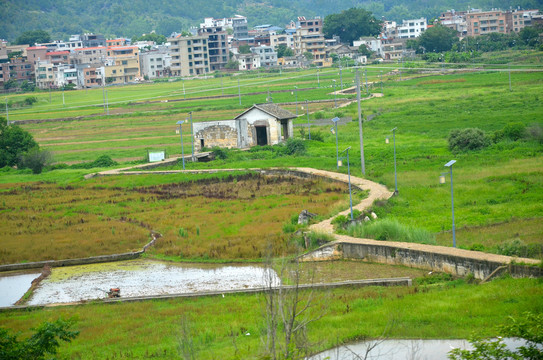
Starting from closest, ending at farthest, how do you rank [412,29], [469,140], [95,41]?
[469,140], [412,29], [95,41]

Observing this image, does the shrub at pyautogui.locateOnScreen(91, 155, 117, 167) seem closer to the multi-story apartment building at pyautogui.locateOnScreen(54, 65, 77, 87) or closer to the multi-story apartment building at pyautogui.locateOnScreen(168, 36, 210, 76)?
the multi-story apartment building at pyautogui.locateOnScreen(54, 65, 77, 87)

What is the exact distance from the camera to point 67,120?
7794 centimetres

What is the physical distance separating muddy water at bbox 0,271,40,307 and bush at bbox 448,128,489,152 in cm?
2184

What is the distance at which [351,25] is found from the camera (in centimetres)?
13988

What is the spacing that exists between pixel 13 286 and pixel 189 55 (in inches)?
4230

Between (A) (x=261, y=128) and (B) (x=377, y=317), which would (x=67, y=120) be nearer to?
(A) (x=261, y=128)

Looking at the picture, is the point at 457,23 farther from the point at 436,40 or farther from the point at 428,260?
the point at 428,260

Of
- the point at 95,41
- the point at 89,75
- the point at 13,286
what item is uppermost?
the point at 95,41

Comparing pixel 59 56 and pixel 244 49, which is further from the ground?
pixel 59 56

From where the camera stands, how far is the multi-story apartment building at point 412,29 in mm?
151125

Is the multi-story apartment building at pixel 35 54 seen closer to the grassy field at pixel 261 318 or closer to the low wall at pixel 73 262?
the low wall at pixel 73 262

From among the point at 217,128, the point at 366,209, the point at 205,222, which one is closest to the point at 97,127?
the point at 217,128

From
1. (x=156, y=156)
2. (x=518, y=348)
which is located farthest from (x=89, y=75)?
(x=518, y=348)

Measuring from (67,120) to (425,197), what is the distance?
5562cm
